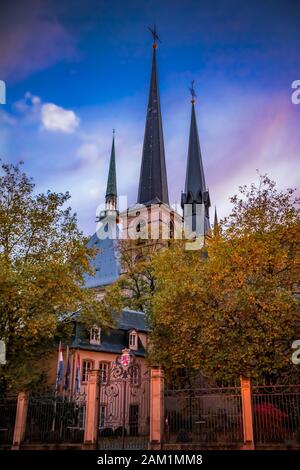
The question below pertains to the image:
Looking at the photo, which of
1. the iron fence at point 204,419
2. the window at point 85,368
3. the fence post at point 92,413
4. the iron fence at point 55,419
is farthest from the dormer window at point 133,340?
the iron fence at point 204,419

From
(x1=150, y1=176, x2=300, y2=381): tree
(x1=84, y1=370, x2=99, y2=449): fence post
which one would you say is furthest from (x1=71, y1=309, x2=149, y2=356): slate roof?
(x1=84, y1=370, x2=99, y2=449): fence post

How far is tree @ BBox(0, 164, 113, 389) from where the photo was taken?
2261 cm

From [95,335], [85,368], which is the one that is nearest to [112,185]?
[95,335]

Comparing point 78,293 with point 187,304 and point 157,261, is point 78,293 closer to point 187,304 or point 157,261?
point 187,304

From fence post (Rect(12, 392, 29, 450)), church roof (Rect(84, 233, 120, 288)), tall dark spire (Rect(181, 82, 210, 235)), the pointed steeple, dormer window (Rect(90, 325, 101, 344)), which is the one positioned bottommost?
fence post (Rect(12, 392, 29, 450))

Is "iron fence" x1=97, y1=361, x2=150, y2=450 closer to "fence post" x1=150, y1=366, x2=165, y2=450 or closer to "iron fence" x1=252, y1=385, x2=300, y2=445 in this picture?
"fence post" x1=150, y1=366, x2=165, y2=450

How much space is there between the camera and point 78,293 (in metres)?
25.0

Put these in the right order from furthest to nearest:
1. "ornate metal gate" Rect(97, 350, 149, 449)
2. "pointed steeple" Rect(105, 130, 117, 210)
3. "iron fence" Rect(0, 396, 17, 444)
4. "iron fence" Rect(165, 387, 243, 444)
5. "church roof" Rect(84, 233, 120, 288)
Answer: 1. "pointed steeple" Rect(105, 130, 117, 210)
2. "church roof" Rect(84, 233, 120, 288)
3. "iron fence" Rect(0, 396, 17, 444)
4. "ornate metal gate" Rect(97, 350, 149, 449)
5. "iron fence" Rect(165, 387, 243, 444)

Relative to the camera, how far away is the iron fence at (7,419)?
2011 centimetres

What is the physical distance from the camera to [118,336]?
36125 mm

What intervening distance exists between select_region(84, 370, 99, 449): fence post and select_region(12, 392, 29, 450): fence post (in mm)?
3123

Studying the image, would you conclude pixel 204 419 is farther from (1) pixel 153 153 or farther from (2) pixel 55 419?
(1) pixel 153 153

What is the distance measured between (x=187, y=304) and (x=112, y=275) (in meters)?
38.5
